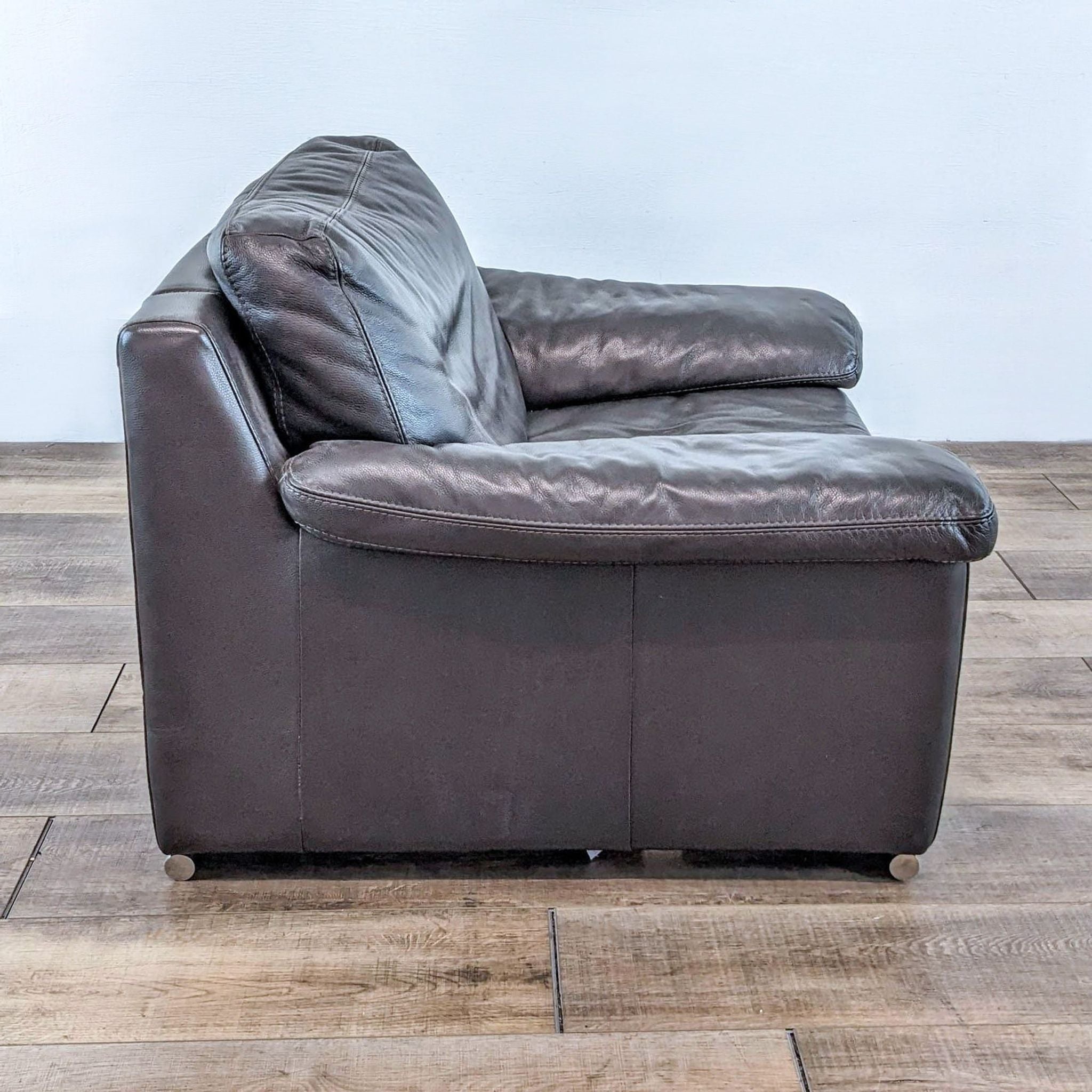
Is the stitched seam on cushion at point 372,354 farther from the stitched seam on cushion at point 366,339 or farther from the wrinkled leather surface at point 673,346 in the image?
the wrinkled leather surface at point 673,346

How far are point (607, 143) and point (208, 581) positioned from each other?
2078 mm

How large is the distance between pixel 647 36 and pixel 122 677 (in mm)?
1997

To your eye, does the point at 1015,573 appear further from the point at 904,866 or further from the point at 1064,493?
the point at 904,866

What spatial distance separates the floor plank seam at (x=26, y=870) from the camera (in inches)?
64.6

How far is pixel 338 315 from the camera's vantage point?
1.50 m

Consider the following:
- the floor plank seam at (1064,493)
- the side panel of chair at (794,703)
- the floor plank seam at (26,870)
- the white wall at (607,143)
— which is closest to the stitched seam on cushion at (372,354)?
the side panel of chair at (794,703)

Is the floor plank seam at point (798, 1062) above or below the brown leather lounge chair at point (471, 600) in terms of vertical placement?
below

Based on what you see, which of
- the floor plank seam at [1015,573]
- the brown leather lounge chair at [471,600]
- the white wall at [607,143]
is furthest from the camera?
the white wall at [607,143]

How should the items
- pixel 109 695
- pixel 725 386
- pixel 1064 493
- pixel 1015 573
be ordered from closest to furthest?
pixel 109 695 < pixel 725 386 < pixel 1015 573 < pixel 1064 493

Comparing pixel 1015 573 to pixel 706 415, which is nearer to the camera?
pixel 706 415

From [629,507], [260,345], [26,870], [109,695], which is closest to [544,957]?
[629,507]

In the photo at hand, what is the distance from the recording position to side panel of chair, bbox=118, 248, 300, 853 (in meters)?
1.49

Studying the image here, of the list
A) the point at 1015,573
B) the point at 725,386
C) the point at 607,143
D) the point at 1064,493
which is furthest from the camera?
the point at 607,143

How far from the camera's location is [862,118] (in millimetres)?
3277
